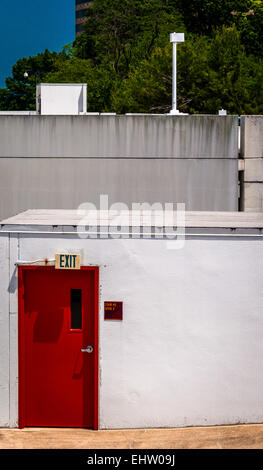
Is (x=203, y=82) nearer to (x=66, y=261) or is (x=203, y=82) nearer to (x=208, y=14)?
(x=208, y=14)

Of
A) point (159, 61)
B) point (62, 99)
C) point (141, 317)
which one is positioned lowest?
point (141, 317)

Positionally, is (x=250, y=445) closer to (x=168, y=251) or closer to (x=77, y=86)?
(x=168, y=251)

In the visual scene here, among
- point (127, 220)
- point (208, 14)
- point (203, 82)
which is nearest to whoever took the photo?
point (127, 220)

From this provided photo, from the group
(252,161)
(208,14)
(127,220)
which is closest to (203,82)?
(208,14)

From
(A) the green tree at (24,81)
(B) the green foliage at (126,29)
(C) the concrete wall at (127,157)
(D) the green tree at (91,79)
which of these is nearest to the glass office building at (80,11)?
(A) the green tree at (24,81)

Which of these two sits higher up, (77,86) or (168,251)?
(77,86)

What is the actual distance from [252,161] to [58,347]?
6715 mm

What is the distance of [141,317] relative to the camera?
7.57 metres

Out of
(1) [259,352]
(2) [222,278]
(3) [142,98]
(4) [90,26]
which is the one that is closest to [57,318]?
(2) [222,278]

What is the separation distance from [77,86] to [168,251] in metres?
9.47

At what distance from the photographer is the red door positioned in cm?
763

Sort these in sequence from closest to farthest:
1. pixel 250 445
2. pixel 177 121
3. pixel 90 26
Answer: pixel 250 445
pixel 177 121
pixel 90 26

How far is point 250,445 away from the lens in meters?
7.21

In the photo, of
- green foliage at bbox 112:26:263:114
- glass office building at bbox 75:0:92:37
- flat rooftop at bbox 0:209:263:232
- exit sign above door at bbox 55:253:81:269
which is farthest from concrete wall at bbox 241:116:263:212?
glass office building at bbox 75:0:92:37
